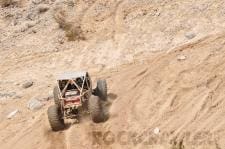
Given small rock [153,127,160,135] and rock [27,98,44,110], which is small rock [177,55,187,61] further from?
rock [27,98,44,110]

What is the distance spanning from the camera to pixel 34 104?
15.3 metres

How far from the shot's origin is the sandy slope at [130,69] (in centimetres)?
1281

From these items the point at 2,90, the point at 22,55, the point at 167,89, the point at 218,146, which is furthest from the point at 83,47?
the point at 218,146

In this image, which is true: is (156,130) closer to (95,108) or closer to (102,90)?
(95,108)

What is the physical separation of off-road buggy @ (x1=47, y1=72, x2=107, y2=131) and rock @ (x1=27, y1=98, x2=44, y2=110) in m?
1.31

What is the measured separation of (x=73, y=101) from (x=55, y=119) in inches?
29.5

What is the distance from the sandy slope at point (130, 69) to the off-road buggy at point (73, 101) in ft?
1.05

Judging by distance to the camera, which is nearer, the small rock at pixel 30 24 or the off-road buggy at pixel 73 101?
the off-road buggy at pixel 73 101

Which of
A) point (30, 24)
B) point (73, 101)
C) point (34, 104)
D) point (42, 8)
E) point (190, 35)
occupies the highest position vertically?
point (42, 8)

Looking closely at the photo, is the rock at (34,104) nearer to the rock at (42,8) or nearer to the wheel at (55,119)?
the wheel at (55,119)

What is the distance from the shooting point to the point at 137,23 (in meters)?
20.8

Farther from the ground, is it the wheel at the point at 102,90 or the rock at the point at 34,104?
the wheel at the point at 102,90

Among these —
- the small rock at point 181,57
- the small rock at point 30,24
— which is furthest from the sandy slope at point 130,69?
the small rock at point 30,24

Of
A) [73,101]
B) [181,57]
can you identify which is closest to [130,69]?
[181,57]
